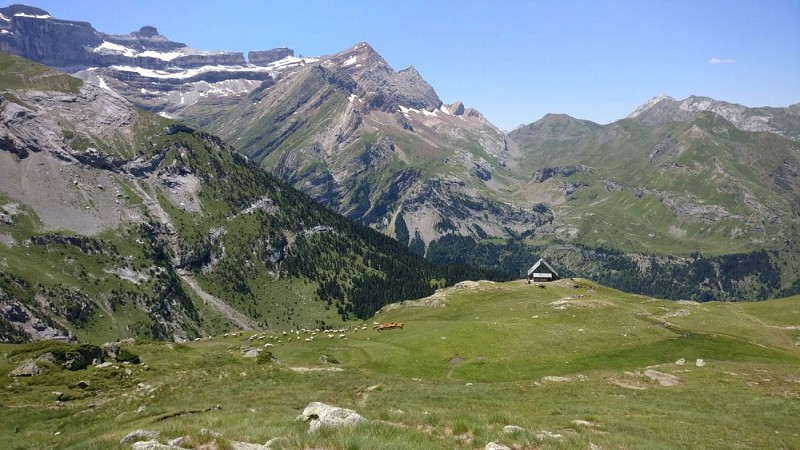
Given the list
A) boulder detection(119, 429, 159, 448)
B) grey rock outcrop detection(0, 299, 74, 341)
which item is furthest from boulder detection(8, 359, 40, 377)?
grey rock outcrop detection(0, 299, 74, 341)

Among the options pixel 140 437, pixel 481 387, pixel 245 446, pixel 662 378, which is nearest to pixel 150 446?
pixel 140 437

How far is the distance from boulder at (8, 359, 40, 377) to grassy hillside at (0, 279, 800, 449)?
1.41m

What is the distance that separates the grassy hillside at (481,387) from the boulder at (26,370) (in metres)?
1.41

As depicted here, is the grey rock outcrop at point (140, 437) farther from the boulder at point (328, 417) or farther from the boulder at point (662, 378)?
the boulder at point (662, 378)

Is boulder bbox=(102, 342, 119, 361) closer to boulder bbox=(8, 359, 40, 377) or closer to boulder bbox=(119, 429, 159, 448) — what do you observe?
boulder bbox=(8, 359, 40, 377)

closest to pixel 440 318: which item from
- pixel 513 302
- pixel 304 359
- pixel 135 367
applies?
pixel 513 302

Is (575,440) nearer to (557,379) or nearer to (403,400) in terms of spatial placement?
(403,400)

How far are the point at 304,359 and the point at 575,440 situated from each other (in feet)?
183

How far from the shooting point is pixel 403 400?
3675 cm

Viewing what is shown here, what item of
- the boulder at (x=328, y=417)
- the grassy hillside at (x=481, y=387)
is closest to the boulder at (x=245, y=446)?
the grassy hillside at (x=481, y=387)

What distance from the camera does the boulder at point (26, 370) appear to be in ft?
149

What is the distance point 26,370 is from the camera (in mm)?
46125

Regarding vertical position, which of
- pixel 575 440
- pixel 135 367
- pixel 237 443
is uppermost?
pixel 237 443

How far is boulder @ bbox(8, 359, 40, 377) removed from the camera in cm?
4531
